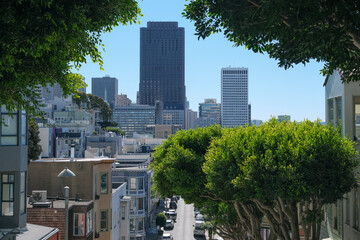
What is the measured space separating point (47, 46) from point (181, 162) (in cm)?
1435

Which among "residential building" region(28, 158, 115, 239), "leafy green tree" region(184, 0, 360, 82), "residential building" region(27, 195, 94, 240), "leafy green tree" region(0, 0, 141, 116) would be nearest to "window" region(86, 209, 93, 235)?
"residential building" region(27, 195, 94, 240)

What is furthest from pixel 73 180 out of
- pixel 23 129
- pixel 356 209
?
pixel 356 209

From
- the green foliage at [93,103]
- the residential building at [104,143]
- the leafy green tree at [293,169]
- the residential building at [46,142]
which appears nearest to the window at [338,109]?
the leafy green tree at [293,169]

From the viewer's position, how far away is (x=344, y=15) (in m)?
9.56

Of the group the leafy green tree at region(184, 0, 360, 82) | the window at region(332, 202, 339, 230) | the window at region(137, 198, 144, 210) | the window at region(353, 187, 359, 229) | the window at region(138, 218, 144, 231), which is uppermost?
the leafy green tree at region(184, 0, 360, 82)

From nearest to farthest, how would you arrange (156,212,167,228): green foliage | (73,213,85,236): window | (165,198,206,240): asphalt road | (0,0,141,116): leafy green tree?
1. (0,0,141,116): leafy green tree
2. (73,213,85,236): window
3. (165,198,206,240): asphalt road
4. (156,212,167,228): green foliage

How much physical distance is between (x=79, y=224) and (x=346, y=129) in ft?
50.7

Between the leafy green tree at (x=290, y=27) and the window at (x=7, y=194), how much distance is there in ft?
35.2

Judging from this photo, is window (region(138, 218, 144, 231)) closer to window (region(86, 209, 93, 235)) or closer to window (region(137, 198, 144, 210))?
window (region(137, 198, 144, 210))

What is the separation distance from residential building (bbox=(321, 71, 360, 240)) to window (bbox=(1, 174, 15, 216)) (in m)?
12.6

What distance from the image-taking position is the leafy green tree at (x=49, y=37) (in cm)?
943

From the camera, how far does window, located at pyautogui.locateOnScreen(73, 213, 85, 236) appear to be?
27.7m

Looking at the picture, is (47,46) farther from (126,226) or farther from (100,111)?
(100,111)

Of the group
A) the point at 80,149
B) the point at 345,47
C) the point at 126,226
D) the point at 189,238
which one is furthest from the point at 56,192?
the point at 80,149
